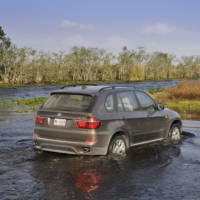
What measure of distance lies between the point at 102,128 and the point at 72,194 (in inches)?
96.4

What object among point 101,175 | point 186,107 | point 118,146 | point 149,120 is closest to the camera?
point 101,175

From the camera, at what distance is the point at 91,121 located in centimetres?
830

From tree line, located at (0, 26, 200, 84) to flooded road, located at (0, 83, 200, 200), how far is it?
261 feet

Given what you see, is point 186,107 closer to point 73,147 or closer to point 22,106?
point 22,106

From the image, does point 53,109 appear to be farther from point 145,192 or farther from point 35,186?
point 145,192

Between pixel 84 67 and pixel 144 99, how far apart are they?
107009 millimetres

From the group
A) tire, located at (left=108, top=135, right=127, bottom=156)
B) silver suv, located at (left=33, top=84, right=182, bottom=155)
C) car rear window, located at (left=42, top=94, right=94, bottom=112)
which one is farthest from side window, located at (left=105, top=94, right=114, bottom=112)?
tire, located at (left=108, top=135, right=127, bottom=156)

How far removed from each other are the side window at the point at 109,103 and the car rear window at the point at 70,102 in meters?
0.39

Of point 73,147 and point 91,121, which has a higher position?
point 91,121

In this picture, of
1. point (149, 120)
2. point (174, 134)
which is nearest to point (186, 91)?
point (174, 134)

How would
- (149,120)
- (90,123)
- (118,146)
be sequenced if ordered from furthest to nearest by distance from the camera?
(149,120) < (118,146) < (90,123)

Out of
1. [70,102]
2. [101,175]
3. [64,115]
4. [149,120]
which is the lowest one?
[101,175]

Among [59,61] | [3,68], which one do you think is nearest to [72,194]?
[3,68]

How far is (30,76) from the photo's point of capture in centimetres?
9412
